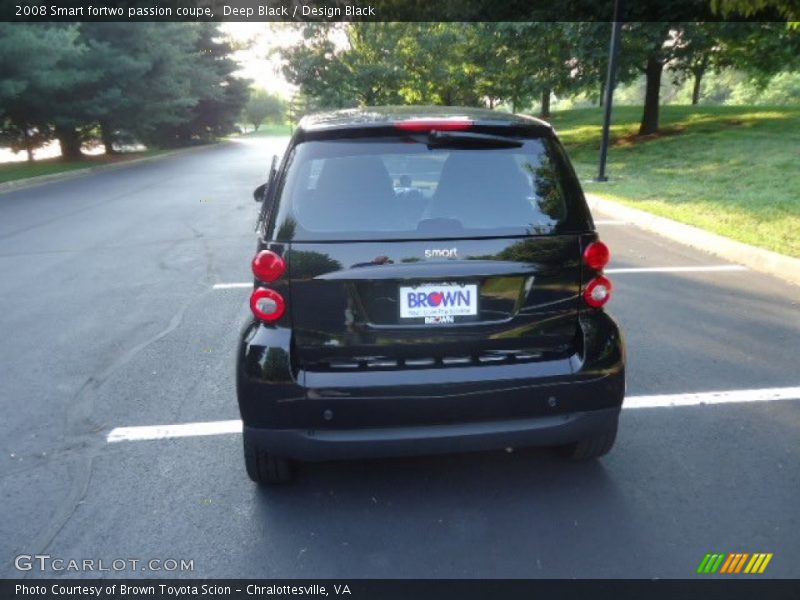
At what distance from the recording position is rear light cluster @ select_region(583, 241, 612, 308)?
2.91 metres

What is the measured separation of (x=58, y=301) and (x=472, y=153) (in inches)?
211

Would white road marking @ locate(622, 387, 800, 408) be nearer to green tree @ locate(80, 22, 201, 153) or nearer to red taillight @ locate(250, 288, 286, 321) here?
red taillight @ locate(250, 288, 286, 321)

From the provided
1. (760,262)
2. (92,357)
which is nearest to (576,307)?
(92,357)

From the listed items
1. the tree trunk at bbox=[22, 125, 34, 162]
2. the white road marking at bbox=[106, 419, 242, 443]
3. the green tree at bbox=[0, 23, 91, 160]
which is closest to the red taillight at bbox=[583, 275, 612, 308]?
the white road marking at bbox=[106, 419, 242, 443]

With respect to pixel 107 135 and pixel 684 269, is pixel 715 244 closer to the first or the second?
pixel 684 269

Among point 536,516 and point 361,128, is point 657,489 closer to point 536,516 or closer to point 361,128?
point 536,516

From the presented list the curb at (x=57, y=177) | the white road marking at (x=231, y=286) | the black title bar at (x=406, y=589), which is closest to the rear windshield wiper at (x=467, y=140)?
the black title bar at (x=406, y=589)

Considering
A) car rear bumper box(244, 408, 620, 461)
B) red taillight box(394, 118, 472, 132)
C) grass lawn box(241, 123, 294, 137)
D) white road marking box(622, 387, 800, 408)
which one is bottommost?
grass lawn box(241, 123, 294, 137)

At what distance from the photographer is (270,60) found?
33375mm

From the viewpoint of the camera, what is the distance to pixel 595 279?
294cm

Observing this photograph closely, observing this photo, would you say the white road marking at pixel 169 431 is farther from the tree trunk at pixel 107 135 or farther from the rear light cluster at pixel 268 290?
the tree trunk at pixel 107 135

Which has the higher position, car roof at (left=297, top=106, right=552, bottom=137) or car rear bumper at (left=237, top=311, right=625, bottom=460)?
car roof at (left=297, top=106, right=552, bottom=137)

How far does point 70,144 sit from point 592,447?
1252 inches

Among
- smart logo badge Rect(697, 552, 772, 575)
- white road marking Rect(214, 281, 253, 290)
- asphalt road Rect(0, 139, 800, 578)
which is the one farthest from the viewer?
white road marking Rect(214, 281, 253, 290)
